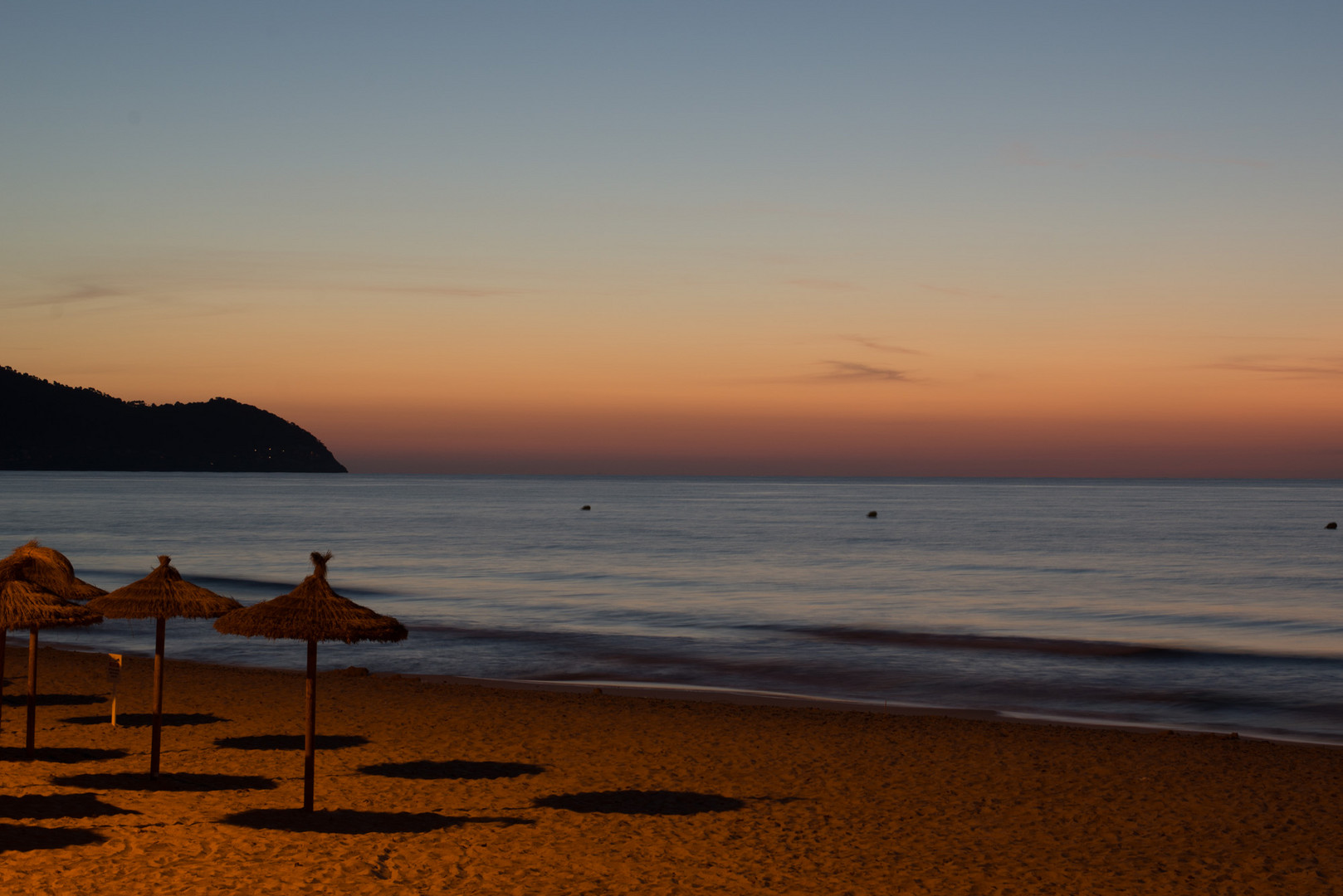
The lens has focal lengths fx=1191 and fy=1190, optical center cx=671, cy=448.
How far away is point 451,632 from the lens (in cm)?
3127

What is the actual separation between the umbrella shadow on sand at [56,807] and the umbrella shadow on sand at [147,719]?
14.2 feet

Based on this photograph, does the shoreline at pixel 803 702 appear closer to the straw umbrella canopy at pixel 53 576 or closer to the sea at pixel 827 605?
the sea at pixel 827 605

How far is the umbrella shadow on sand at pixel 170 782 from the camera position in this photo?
12.2m

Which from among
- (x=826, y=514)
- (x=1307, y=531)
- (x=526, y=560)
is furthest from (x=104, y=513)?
(x=1307, y=531)

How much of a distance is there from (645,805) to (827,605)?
28.2 meters

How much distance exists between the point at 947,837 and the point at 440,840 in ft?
15.4

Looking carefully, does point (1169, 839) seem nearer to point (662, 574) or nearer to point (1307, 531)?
point (662, 574)

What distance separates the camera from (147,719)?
1645 cm

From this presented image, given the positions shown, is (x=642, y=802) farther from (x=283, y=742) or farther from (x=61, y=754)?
(x=61, y=754)

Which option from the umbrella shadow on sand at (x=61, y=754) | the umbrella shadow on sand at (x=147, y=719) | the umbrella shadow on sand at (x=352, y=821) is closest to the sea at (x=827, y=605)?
the umbrella shadow on sand at (x=147, y=719)

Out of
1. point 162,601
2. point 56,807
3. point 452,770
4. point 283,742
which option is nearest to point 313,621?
point 162,601

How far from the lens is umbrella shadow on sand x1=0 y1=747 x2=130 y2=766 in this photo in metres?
13.4

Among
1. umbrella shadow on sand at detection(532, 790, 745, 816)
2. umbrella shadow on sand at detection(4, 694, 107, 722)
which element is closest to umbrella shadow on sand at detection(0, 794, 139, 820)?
umbrella shadow on sand at detection(532, 790, 745, 816)

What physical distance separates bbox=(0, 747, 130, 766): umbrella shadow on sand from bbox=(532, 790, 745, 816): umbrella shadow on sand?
5383mm
